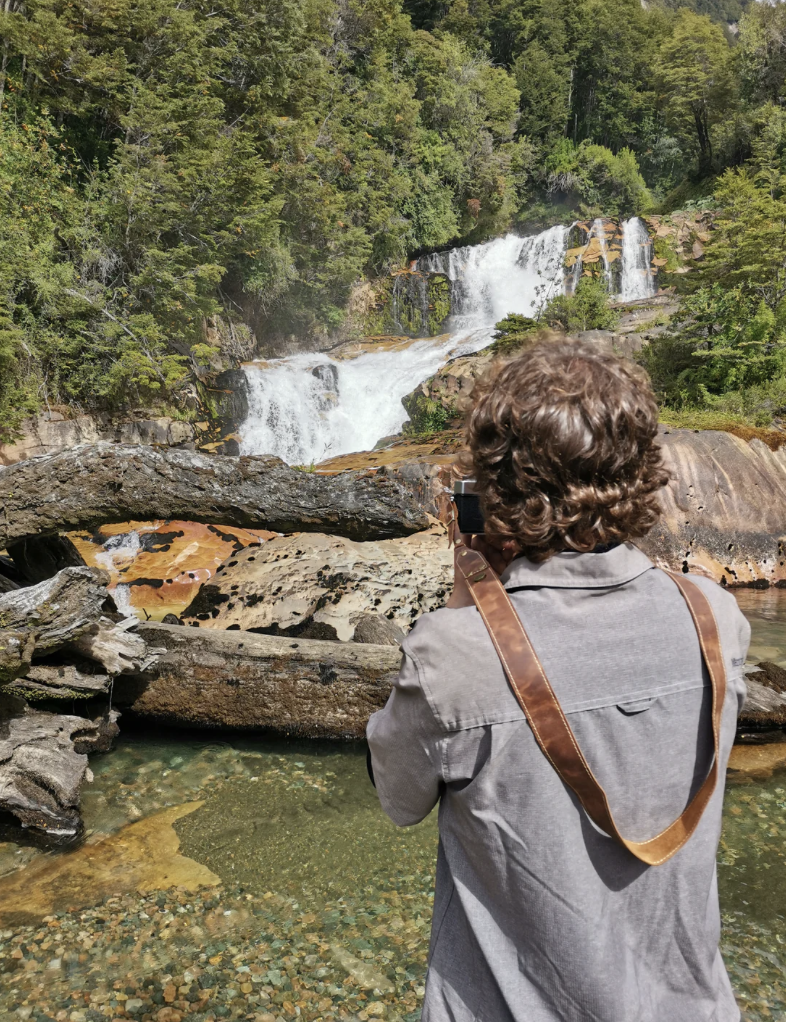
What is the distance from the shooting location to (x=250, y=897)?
2936 millimetres

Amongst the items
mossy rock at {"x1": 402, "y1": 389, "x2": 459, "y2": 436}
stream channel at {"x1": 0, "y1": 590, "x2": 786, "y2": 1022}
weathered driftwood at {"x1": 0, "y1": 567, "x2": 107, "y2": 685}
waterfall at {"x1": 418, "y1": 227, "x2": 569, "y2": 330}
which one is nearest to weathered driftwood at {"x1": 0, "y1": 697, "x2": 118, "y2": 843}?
stream channel at {"x1": 0, "y1": 590, "x2": 786, "y2": 1022}

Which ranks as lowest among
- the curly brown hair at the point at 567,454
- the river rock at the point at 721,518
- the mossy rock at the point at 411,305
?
the river rock at the point at 721,518

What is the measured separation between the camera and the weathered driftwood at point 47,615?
3.45 metres

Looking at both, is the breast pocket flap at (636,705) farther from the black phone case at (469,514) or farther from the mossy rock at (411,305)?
the mossy rock at (411,305)

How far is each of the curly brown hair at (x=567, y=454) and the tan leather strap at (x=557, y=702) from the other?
0.10 m

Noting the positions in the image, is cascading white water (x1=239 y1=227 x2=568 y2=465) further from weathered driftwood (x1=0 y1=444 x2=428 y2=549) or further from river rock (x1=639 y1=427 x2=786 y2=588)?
weathered driftwood (x1=0 y1=444 x2=428 y2=549)

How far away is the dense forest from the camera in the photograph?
1415cm

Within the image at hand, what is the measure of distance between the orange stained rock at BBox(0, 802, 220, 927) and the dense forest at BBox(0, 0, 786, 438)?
38.6 feet

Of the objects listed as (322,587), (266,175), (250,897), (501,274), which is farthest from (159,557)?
(501,274)

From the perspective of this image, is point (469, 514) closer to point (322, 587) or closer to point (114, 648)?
point (114, 648)

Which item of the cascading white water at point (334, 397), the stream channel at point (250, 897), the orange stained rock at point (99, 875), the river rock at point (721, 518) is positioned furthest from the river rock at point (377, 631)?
the cascading white water at point (334, 397)

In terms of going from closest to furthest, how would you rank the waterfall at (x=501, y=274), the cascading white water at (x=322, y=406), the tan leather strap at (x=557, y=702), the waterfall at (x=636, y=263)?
1. the tan leather strap at (x=557, y=702)
2. the cascading white water at (x=322, y=406)
3. the waterfall at (x=636, y=263)
4. the waterfall at (x=501, y=274)

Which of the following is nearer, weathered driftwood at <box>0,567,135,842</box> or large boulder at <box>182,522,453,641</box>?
weathered driftwood at <box>0,567,135,842</box>

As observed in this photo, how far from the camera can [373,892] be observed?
118 inches
